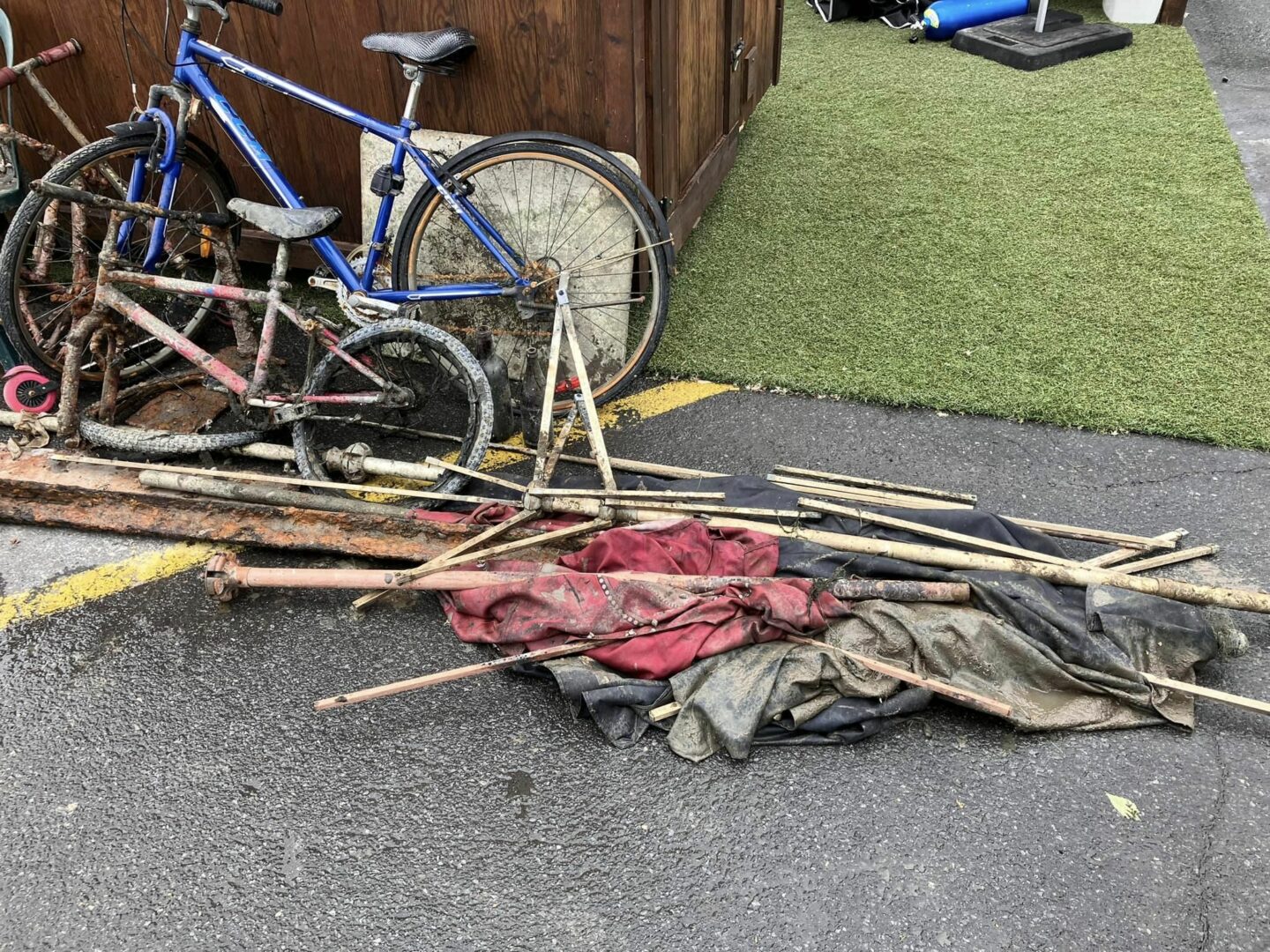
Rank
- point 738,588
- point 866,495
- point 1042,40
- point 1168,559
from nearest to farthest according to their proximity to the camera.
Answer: point 738,588 < point 1168,559 < point 866,495 < point 1042,40

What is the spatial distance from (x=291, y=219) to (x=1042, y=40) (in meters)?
7.40

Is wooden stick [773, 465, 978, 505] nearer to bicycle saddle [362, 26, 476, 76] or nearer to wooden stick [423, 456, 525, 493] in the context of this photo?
wooden stick [423, 456, 525, 493]

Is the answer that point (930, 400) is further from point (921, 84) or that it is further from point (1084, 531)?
point (921, 84)

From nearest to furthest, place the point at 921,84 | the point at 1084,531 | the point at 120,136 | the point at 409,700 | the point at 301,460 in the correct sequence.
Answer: the point at 409,700, the point at 1084,531, the point at 301,460, the point at 120,136, the point at 921,84

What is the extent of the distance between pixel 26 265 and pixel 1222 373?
5.42m

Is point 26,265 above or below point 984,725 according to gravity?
above

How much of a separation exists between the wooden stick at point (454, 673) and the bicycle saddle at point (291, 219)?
1.68 metres

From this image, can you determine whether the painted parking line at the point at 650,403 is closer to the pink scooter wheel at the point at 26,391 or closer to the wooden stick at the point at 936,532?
the wooden stick at the point at 936,532

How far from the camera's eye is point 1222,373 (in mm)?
3994

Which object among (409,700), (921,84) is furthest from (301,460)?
(921,84)

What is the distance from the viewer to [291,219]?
10.5ft

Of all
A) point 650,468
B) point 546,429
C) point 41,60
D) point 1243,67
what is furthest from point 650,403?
point 1243,67

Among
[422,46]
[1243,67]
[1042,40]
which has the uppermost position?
[422,46]

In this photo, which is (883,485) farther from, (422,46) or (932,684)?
(422,46)
